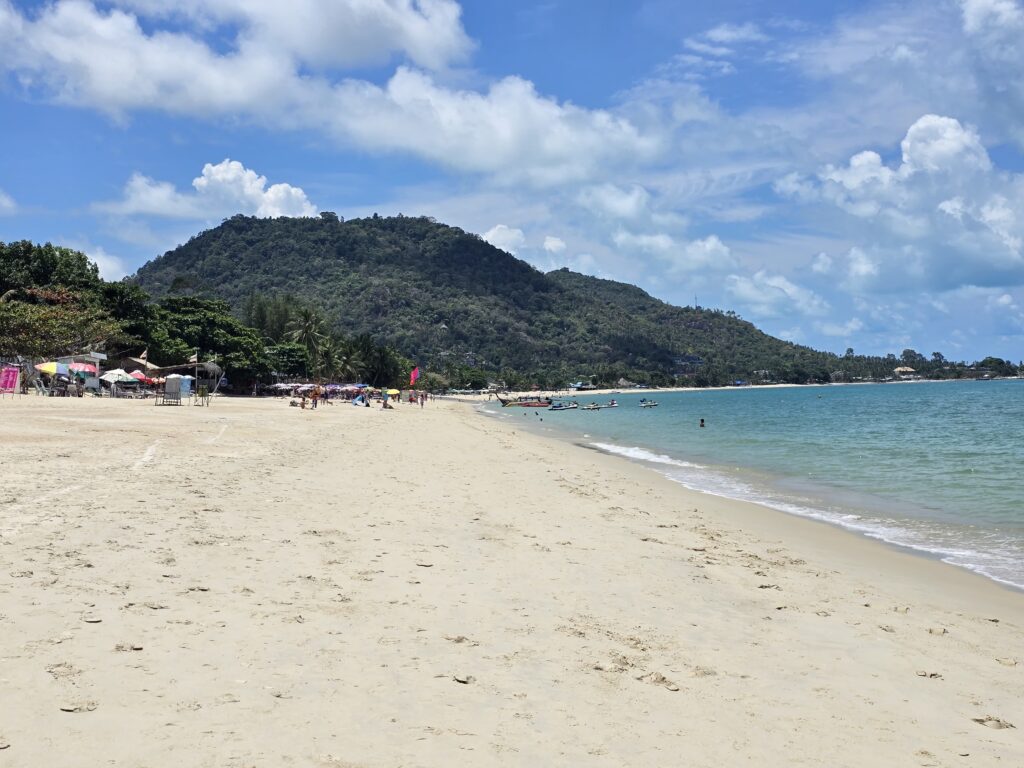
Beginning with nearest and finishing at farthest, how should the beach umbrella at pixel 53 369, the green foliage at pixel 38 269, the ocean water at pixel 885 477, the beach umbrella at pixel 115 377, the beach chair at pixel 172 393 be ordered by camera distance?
1. the ocean water at pixel 885 477
2. the beach chair at pixel 172 393
3. the beach umbrella at pixel 53 369
4. the beach umbrella at pixel 115 377
5. the green foliage at pixel 38 269

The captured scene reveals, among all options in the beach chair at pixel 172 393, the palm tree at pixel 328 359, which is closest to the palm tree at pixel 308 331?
the palm tree at pixel 328 359

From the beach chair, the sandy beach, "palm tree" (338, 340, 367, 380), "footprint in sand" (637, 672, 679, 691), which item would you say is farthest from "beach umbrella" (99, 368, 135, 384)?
"palm tree" (338, 340, 367, 380)

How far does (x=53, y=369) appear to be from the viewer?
136 feet

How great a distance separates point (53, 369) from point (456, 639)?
43410 millimetres

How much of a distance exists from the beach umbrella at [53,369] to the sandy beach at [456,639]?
3394cm

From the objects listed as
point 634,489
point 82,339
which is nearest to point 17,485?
point 634,489

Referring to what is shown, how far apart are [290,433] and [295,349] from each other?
201ft

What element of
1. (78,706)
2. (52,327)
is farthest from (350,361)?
(78,706)

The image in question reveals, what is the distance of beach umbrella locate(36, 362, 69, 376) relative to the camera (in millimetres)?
41062

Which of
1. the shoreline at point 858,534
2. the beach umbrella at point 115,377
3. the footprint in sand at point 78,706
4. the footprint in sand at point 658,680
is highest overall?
the beach umbrella at point 115,377

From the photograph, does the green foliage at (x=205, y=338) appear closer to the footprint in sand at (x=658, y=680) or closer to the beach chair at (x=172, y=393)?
the beach chair at (x=172, y=393)

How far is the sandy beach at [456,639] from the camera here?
4219 mm

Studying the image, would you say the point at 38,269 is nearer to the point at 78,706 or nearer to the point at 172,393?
the point at 172,393

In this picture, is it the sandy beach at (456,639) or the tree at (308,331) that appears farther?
the tree at (308,331)
